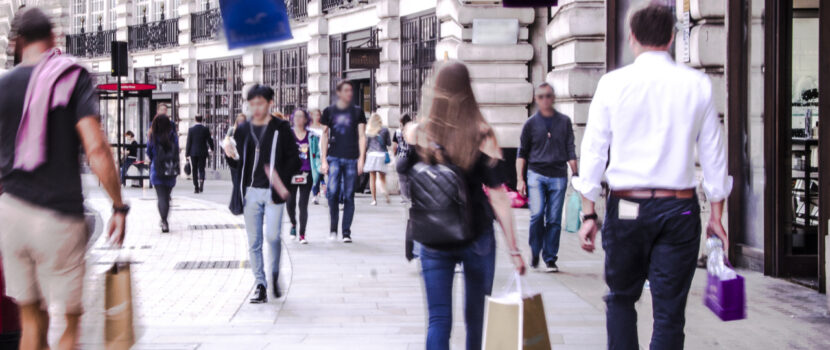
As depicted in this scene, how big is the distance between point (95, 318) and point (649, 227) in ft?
11.1

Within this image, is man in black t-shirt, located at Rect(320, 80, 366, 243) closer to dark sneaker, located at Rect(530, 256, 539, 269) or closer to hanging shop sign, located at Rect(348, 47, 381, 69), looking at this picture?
dark sneaker, located at Rect(530, 256, 539, 269)

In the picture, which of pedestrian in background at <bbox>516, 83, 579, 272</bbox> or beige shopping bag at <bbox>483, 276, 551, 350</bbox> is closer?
beige shopping bag at <bbox>483, 276, 551, 350</bbox>

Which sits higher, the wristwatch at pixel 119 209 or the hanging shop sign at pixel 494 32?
the hanging shop sign at pixel 494 32

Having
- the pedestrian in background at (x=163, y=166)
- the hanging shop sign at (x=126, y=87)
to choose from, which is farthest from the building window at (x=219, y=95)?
the pedestrian in background at (x=163, y=166)

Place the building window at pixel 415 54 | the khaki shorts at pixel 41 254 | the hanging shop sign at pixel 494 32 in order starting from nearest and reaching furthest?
the khaki shorts at pixel 41 254 < the hanging shop sign at pixel 494 32 < the building window at pixel 415 54

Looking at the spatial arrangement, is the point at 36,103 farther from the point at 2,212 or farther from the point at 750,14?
the point at 750,14

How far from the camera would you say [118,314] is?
452cm

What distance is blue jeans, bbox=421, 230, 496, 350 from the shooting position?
181 inches

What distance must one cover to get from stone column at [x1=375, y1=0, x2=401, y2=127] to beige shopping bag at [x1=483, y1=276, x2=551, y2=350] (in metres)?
17.5

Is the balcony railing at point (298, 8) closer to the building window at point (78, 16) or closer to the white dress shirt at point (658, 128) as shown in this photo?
the building window at point (78, 16)

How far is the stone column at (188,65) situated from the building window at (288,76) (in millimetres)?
3711

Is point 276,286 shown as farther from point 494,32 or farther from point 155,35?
point 155,35

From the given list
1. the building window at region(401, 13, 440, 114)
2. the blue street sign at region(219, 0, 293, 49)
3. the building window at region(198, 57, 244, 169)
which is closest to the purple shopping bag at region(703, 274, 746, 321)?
the blue street sign at region(219, 0, 293, 49)

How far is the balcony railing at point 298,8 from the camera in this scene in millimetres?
26953
